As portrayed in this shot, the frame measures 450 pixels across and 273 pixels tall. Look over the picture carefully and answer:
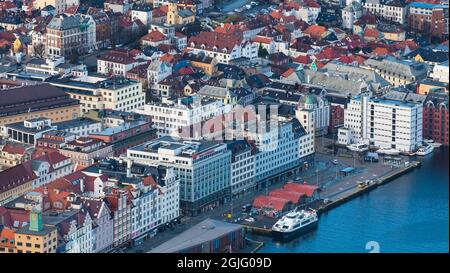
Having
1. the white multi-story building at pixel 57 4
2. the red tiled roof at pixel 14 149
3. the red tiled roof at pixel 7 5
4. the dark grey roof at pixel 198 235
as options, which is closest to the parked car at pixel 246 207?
the dark grey roof at pixel 198 235

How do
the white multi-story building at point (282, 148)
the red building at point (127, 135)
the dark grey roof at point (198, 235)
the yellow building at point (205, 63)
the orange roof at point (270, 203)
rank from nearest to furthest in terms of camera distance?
the dark grey roof at point (198, 235), the orange roof at point (270, 203), the white multi-story building at point (282, 148), the red building at point (127, 135), the yellow building at point (205, 63)

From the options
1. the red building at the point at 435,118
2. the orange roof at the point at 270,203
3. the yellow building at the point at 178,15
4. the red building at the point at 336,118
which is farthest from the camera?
the yellow building at the point at 178,15

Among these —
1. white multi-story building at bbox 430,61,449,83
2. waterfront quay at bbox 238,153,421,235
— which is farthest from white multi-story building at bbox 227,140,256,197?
white multi-story building at bbox 430,61,449,83

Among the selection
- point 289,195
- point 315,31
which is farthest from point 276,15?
point 289,195

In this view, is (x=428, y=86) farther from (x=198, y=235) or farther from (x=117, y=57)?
(x=198, y=235)

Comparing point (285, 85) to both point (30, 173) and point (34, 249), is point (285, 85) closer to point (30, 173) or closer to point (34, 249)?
point (30, 173)

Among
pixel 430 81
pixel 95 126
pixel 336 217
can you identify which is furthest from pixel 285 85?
pixel 336 217

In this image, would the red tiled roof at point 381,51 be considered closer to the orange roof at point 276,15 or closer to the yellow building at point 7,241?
the orange roof at point 276,15

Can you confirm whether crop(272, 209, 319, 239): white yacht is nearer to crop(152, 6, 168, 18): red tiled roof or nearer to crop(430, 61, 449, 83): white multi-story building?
crop(430, 61, 449, 83): white multi-story building
